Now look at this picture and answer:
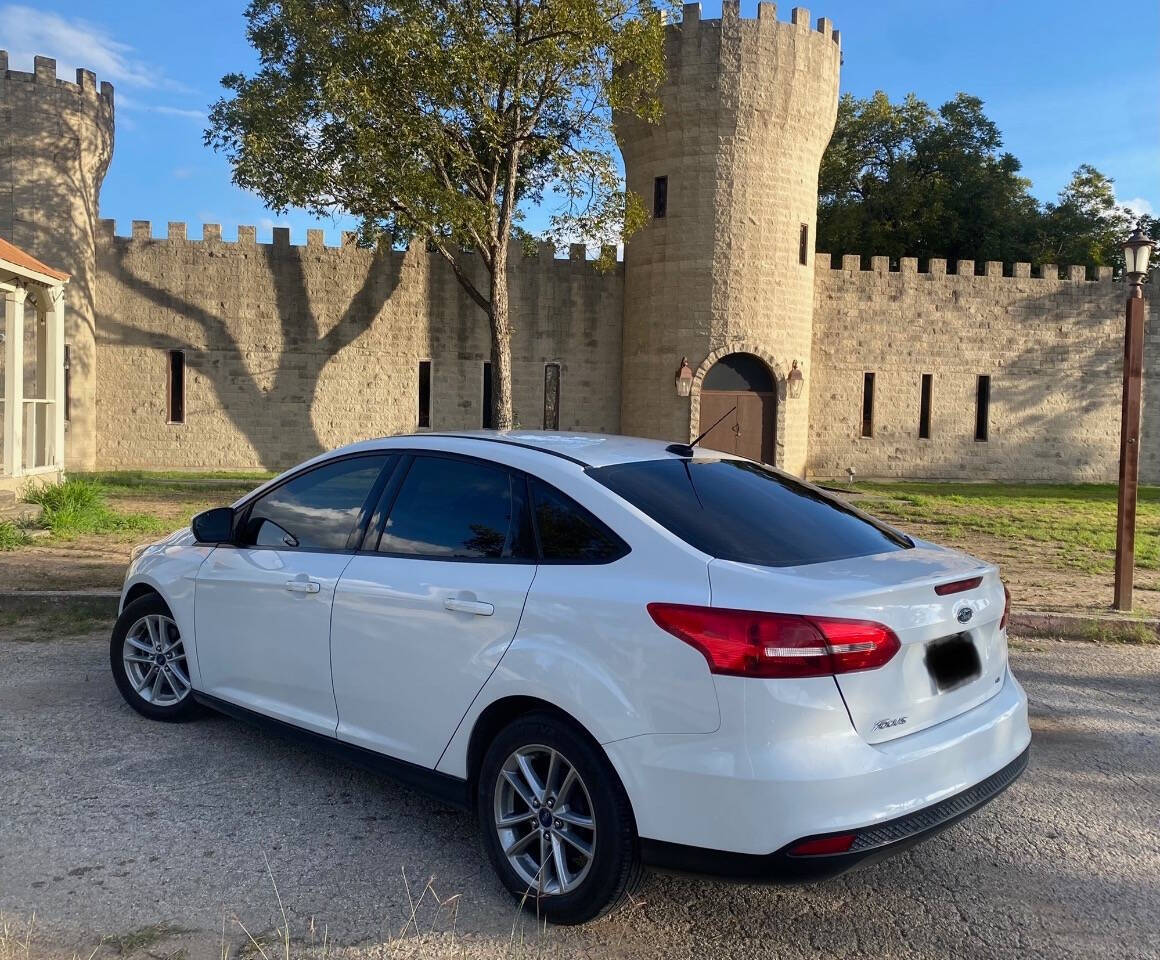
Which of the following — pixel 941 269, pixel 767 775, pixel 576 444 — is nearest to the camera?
pixel 767 775

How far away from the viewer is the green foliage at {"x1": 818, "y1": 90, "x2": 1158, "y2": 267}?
110 feet

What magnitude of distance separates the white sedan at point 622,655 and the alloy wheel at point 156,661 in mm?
679

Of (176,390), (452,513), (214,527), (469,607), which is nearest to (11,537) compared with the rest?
(214,527)

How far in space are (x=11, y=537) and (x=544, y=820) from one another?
30.5 ft

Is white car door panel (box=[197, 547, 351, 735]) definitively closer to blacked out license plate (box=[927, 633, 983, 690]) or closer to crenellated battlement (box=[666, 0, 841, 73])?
blacked out license plate (box=[927, 633, 983, 690])

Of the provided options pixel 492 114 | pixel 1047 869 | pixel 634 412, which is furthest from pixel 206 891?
pixel 634 412

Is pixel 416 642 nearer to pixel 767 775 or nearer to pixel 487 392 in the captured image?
pixel 767 775

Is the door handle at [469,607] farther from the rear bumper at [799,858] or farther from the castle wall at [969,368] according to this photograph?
the castle wall at [969,368]

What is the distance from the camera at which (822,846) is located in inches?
103

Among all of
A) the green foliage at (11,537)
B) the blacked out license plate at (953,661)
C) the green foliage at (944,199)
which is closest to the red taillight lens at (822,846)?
the blacked out license plate at (953,661)

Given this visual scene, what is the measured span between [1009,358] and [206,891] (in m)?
25.4

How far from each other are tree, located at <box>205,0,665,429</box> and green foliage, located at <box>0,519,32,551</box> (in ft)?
29.1

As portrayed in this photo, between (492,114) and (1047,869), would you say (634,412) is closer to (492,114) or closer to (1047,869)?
(492,114)

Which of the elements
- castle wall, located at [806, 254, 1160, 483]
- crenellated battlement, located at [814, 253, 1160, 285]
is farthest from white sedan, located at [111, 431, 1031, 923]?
crenellated battlement, located at [814, 253, 1160, 285]
